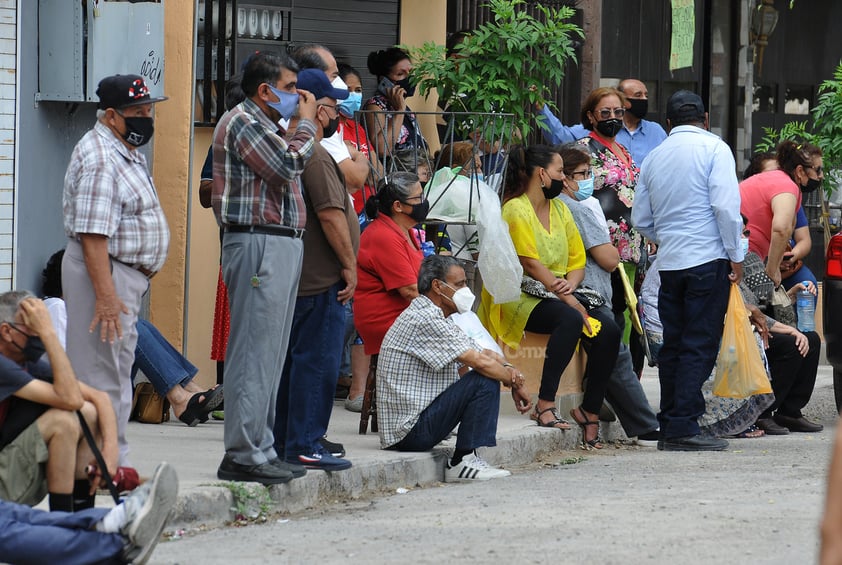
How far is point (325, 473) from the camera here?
22.7 ft

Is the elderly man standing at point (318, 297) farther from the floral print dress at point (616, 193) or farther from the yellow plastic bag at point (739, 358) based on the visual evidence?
the floral print dress at point (616, 193)

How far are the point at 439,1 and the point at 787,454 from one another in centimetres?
466

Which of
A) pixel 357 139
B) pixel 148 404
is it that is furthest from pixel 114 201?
pixel 357 139

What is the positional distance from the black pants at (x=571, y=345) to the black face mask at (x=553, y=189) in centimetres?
64

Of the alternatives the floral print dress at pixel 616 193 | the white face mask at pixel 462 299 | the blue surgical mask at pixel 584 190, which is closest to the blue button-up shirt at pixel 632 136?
the floral print dress at pixel 616 193

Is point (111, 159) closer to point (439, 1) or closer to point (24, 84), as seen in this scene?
point (24, 84)

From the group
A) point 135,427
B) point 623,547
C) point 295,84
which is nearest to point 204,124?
point 135,427

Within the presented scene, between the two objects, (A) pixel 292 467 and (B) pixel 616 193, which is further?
(B) pixel 616 193

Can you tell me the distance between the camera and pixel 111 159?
5.94 m

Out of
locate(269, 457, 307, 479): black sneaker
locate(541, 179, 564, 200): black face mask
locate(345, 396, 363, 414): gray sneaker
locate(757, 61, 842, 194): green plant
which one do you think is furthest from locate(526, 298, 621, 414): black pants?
locate(757, 61, 842, 194): green plant

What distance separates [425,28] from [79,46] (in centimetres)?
368

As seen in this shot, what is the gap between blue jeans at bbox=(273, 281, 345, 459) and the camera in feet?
22.7

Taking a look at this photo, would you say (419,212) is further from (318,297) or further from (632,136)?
(632,136)

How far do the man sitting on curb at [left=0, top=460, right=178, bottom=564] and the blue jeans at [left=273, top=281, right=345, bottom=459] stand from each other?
2.05m
